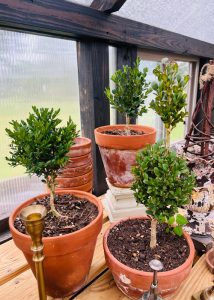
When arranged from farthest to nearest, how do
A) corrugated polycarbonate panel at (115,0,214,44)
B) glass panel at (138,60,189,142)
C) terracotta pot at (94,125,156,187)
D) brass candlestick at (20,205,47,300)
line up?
glass panel at (138,60,189,142), corrugated polycarbonate panel at (115,0,214,44), terracotta pot at (94,125,156,187), brass candlestick at (20,205,47,300)

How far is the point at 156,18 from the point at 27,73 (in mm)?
788

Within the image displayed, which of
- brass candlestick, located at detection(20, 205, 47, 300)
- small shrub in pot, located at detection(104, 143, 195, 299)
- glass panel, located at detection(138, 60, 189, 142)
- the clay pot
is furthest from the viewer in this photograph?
glass panel, located at detection(138, 60, 189, 142)

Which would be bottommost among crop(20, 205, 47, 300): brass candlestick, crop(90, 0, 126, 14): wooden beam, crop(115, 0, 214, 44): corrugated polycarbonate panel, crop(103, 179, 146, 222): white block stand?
crop(103, 179, 146, 222): white block stand

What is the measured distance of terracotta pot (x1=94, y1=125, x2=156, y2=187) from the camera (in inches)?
31.0

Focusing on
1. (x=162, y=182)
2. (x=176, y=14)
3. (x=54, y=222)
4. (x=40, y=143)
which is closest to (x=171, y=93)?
(x=162, y=182)

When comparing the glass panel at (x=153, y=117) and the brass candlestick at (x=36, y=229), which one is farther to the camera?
the glass panel at (x=153, y=117)

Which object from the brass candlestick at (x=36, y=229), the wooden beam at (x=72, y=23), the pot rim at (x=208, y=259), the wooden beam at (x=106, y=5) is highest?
the wooden beam at (x=106, y=5)

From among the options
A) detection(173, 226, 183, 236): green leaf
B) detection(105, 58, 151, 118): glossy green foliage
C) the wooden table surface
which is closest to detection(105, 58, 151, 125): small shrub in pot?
detection(105, 58, 151, 118): glossy green foliage

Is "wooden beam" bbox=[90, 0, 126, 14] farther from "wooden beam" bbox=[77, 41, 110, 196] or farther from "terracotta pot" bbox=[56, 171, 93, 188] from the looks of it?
"terracotta pot" bbox=[56, 171, 93, 188]

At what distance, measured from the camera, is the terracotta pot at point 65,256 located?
0.51 metres

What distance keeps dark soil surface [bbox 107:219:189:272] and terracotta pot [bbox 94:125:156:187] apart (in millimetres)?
215

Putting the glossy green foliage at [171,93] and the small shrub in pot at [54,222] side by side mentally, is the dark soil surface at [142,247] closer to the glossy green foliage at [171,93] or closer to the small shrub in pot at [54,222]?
the small shrub in pot at [54,222]

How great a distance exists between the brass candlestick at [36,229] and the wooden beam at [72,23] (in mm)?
599

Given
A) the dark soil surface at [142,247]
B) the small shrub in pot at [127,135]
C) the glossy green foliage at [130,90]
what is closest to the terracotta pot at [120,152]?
the small shrub in pot at [127,135]
